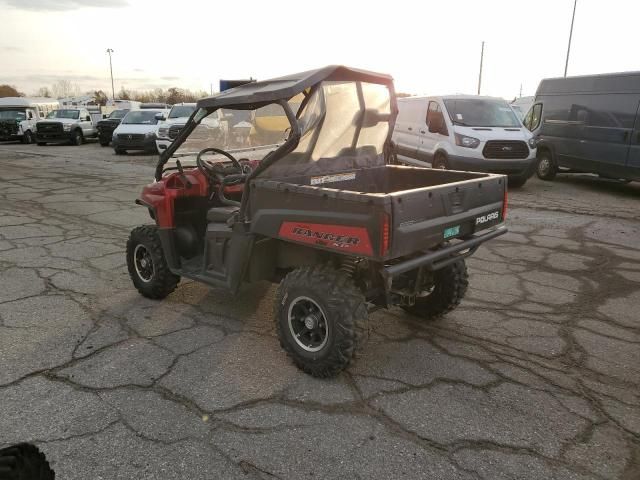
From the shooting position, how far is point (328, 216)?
9.51 ft

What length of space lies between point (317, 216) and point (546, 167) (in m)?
11.3

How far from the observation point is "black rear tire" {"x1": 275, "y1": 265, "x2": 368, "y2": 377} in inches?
118

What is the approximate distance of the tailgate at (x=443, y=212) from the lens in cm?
277

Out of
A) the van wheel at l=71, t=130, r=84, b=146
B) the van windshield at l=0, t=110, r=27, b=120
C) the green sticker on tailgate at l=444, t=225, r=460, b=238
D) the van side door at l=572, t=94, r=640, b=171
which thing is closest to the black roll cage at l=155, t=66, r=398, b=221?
the green sticker on tailgate at l=444, t=225, r=460, b=238

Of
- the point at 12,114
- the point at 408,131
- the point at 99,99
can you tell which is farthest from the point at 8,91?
the point at 408,131

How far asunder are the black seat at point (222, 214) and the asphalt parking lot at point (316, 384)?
0.88 m

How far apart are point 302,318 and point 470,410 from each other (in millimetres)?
1163

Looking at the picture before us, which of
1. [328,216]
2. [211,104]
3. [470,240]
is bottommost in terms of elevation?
[470,240]

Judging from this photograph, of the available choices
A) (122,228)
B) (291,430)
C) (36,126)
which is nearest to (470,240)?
(291,430)

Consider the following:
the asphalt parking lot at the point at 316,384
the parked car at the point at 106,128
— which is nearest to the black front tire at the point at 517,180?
the asphalt parking lot at the point at 316,384

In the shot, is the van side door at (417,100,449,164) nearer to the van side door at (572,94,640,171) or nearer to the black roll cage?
the van side door at (572,94,640,171)

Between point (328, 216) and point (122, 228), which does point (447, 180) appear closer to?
point (328, 216)

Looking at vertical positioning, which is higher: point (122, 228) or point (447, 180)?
point (447, 180)

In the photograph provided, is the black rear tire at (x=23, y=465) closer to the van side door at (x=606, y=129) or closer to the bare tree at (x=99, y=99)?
the van side door at (x=606, y=129)
